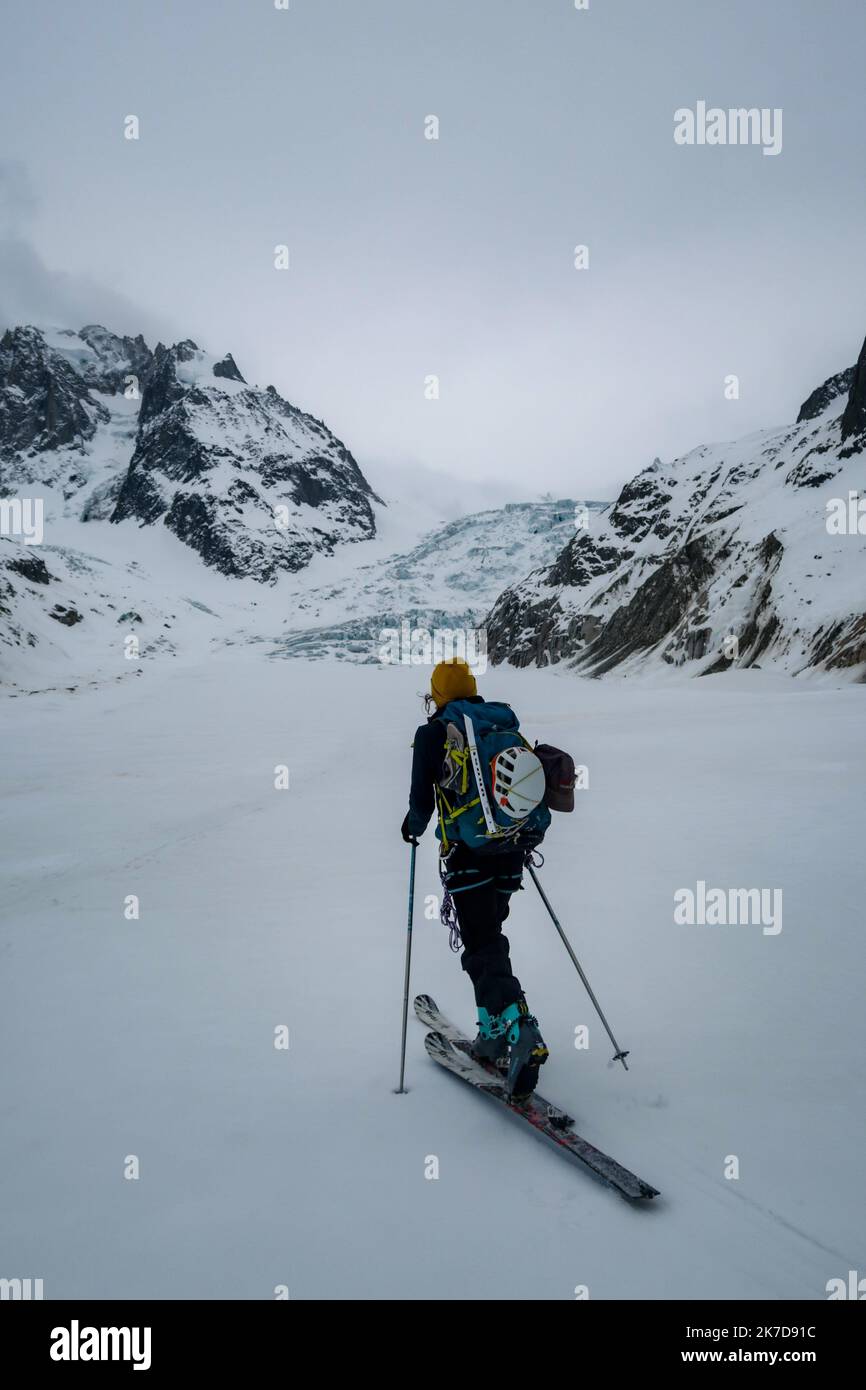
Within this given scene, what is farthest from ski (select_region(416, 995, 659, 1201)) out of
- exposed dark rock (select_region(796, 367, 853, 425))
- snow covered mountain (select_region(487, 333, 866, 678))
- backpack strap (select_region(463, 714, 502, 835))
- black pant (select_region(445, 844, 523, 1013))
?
exposed dark rock (select_region(796, 367, 853, 425))

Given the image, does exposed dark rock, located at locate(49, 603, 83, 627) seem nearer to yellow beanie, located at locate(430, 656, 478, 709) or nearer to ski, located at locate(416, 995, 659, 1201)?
yellow beanie, located at locate(430, 656, 478, 709)

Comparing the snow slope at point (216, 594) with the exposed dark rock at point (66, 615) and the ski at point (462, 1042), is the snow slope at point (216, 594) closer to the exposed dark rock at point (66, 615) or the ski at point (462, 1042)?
the exposed dark rock at point (66, 615)

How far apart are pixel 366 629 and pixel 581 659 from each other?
50923 mm

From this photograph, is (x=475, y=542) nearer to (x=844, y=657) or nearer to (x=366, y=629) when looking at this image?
(x=366, y=629)

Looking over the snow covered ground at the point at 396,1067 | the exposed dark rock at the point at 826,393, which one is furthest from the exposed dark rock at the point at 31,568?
the exposed dark rock at the point at 826,393

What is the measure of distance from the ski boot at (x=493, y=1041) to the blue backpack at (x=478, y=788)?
3.06ft

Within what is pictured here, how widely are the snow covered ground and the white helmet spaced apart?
163 cm

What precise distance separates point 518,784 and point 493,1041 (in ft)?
4.76

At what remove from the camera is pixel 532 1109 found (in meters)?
3.51

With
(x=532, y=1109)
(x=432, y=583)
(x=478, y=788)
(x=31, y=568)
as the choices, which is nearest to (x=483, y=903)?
(x=478, y=788)

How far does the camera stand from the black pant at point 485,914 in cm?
378

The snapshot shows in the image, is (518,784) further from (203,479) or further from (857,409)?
(203,479)

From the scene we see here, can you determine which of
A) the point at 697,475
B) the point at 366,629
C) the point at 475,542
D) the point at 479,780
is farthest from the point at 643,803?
the point at 475,542

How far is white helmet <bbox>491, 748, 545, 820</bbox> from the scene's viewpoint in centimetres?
370
